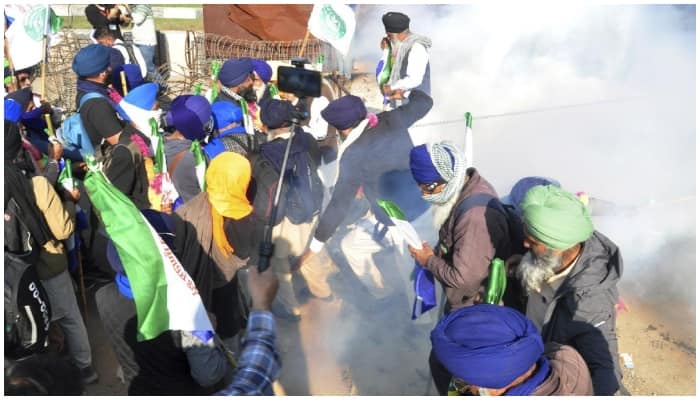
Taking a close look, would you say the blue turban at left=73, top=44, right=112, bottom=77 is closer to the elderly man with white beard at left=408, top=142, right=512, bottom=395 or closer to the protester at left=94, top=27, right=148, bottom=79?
the protester at left=94, top=27, right=148, bottom=79

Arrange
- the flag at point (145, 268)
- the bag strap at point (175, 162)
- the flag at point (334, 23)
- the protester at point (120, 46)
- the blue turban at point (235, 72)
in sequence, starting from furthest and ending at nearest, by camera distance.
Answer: the protester at point (120, 46) → the flag at point (334, 23) → the blue turban at point (235, 72) → the bag strap at point (175, 162) → the flag at point (145, 268)

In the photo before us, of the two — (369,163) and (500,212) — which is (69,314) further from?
(500,212)

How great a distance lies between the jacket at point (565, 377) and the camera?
1.79 metres

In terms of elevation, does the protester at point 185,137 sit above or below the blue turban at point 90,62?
below

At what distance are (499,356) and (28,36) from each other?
507 cm

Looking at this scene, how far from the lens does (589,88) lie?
23.7ft

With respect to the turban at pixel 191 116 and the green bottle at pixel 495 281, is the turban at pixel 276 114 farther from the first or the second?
the green bottle at pixel 495 281

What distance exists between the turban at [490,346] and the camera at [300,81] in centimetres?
209

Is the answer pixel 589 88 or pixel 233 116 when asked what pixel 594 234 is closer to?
pixel 233 116

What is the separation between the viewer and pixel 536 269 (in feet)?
8.08

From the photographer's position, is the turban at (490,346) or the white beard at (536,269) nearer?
the turban at (490,346)

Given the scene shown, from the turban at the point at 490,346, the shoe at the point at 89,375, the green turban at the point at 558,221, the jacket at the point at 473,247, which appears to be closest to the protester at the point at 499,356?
the turban at the point at 490,346

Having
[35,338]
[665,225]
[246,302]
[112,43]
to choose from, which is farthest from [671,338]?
[112,43]

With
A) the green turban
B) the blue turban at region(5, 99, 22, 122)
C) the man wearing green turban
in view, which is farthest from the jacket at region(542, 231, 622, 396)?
the blue turban at region(5, 99, 22, 122)
